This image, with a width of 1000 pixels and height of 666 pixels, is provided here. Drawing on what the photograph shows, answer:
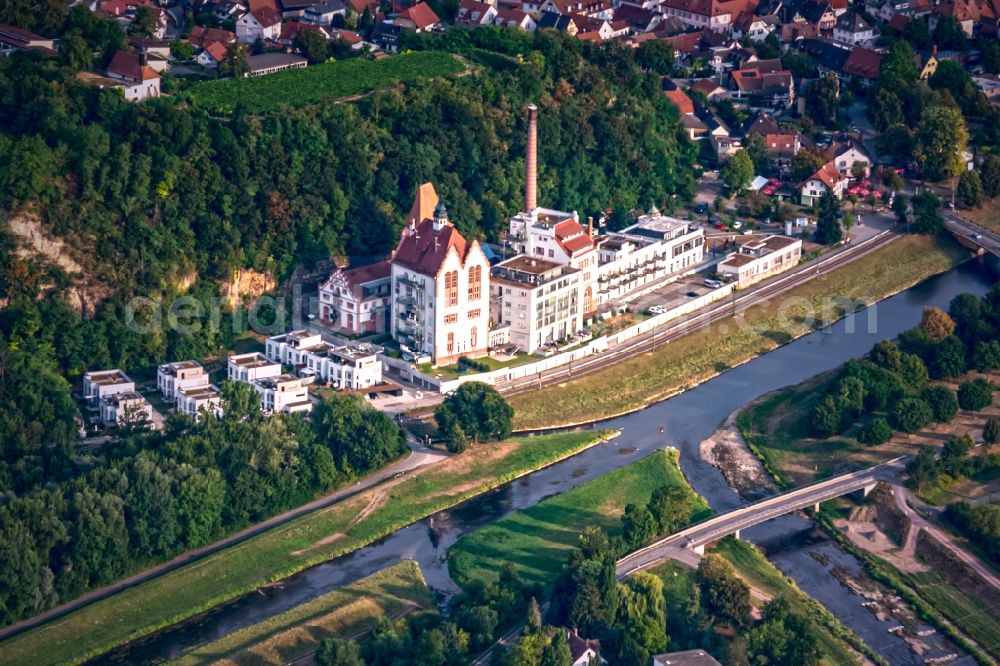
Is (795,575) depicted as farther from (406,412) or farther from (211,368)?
(211,368)

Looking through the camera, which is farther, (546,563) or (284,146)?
(284,146)

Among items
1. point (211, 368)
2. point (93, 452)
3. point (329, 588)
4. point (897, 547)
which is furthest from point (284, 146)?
point (897, 547)

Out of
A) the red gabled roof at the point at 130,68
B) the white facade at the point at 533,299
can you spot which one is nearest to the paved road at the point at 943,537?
the white facade at the point at 533,299

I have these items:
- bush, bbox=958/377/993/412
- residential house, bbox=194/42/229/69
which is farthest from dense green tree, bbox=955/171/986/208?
residential house, bbox=194/42/229/69

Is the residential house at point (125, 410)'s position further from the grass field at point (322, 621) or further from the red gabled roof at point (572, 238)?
Answer: the red gabled roof at point (572, 238)

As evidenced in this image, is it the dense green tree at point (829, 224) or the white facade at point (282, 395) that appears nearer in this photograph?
the white facade at point (282, 395)
